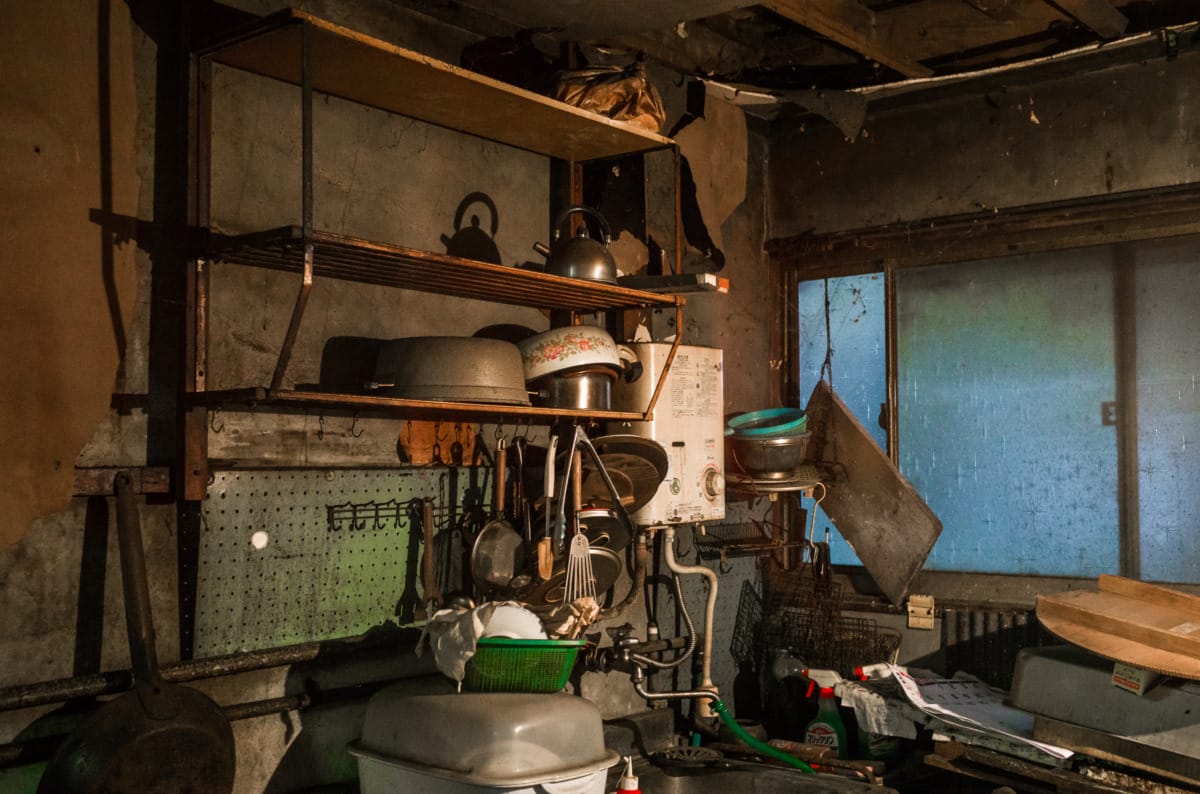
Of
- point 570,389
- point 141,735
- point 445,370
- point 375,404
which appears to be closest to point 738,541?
point 570,389

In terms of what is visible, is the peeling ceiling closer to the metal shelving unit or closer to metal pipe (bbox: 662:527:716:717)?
the metal shelving unit

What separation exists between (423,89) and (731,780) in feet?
6.03

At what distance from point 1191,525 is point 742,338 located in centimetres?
145

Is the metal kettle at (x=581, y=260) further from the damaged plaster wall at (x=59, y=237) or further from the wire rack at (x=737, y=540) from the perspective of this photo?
the wire rack at (x=737, y=540)

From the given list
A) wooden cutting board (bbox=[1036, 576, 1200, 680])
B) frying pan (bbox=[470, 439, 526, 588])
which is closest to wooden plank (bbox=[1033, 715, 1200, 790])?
wooden cutting board (bbox=[1036, 576, 1200, 680])

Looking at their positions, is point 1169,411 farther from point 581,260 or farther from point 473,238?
point 473,238

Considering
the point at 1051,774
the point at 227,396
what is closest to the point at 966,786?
the point at 1051,774

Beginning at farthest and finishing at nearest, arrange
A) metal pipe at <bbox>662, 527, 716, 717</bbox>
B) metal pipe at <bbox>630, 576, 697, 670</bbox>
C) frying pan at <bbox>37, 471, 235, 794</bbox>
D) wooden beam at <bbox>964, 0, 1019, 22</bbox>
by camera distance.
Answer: metal pipe at <bbox>662, 527, 716, 717</bbox>, wooden beam at <bbox>964, 0, 1019, 22</bbox>, metal pipe at <bbox>630, 576, 697, 670</bbox>, frying pan at <bbox>37, 471, 235, 794</bbox>

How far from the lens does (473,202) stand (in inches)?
103

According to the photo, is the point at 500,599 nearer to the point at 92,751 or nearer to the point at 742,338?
the point at 92,751

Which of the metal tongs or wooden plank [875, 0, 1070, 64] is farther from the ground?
wooden plank [875, 0, 1070, 64]

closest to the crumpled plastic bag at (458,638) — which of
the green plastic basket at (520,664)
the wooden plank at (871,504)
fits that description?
the green plastic basket at (520,664)

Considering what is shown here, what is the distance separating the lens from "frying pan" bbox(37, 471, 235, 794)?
5.55ft

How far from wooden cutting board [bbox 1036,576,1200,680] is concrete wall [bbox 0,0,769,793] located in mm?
1538
